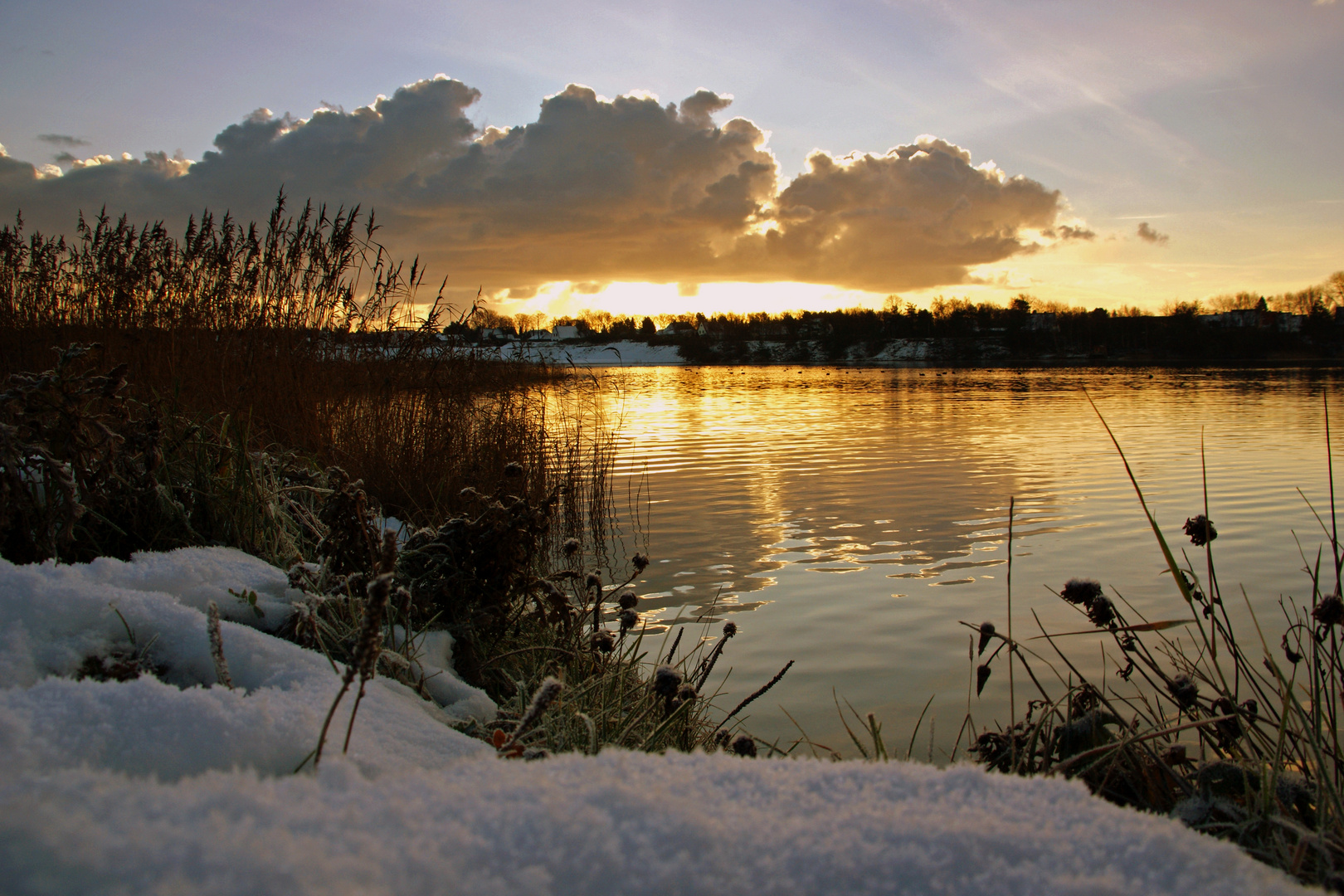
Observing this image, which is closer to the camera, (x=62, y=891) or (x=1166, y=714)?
(x=62, y=891)

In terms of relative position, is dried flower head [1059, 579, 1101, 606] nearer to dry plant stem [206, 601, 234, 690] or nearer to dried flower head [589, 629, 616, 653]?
dried flower head [589, 629, 616, 653]

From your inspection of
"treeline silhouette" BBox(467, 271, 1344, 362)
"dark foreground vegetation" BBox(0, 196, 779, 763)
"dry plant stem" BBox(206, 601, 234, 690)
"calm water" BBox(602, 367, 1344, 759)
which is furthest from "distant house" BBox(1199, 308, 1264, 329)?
"dry plant stem" BBox(206, 601, 234, 690)

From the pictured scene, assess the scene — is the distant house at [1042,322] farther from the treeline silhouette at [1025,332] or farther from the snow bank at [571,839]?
the snow bank at [571,839]

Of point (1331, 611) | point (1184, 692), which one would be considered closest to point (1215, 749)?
point (1184, 692)

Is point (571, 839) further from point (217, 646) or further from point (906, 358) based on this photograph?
point (906, 358)

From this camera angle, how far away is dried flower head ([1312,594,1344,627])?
1.96 meters

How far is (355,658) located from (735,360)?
87489mm

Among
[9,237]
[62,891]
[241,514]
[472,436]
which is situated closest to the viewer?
[62,891]

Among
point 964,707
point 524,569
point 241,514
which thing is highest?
point 241,514

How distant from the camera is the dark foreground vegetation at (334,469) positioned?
2.35 metres

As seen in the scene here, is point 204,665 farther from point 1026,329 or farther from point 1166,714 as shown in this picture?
point 1026,329

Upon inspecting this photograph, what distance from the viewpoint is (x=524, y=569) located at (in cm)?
316

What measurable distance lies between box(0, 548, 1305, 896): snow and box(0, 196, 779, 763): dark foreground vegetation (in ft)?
→ 0.73

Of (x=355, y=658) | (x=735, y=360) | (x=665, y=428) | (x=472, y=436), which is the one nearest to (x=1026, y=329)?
(x=735, y=360)
